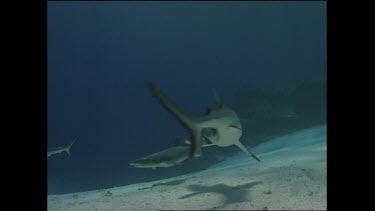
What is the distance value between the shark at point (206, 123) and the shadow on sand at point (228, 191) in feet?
2.47

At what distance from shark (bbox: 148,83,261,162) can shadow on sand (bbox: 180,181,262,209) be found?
29.7 inches

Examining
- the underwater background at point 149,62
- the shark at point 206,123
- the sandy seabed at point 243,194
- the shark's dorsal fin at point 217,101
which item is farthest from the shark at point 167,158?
the underwater background at point 149,62

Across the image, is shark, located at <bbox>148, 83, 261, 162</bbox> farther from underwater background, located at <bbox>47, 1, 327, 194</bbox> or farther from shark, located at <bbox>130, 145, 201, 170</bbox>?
underwater background, located at <bbox>47, 1, 327, 194</bbox>

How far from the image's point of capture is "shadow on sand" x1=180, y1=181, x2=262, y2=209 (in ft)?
15.8

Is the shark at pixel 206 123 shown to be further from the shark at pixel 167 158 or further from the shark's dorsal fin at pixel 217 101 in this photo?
the shark at pixel 167 158

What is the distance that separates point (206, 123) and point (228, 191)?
154cm

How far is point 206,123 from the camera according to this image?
4.40m

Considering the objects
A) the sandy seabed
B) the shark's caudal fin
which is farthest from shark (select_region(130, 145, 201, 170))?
the shark's caudal fin

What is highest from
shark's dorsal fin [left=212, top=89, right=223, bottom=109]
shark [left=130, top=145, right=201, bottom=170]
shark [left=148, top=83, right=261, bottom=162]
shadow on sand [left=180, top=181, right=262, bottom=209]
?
shark's dorsal fin [left=212, top=89, right=223, bottom=109]

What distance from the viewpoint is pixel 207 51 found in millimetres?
155750

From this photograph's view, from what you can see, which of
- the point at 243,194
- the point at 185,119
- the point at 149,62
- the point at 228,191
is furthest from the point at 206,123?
the point at 149,62

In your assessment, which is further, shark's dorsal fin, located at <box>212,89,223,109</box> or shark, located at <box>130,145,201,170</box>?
shark, located at <box>130,145,201,170</box>
